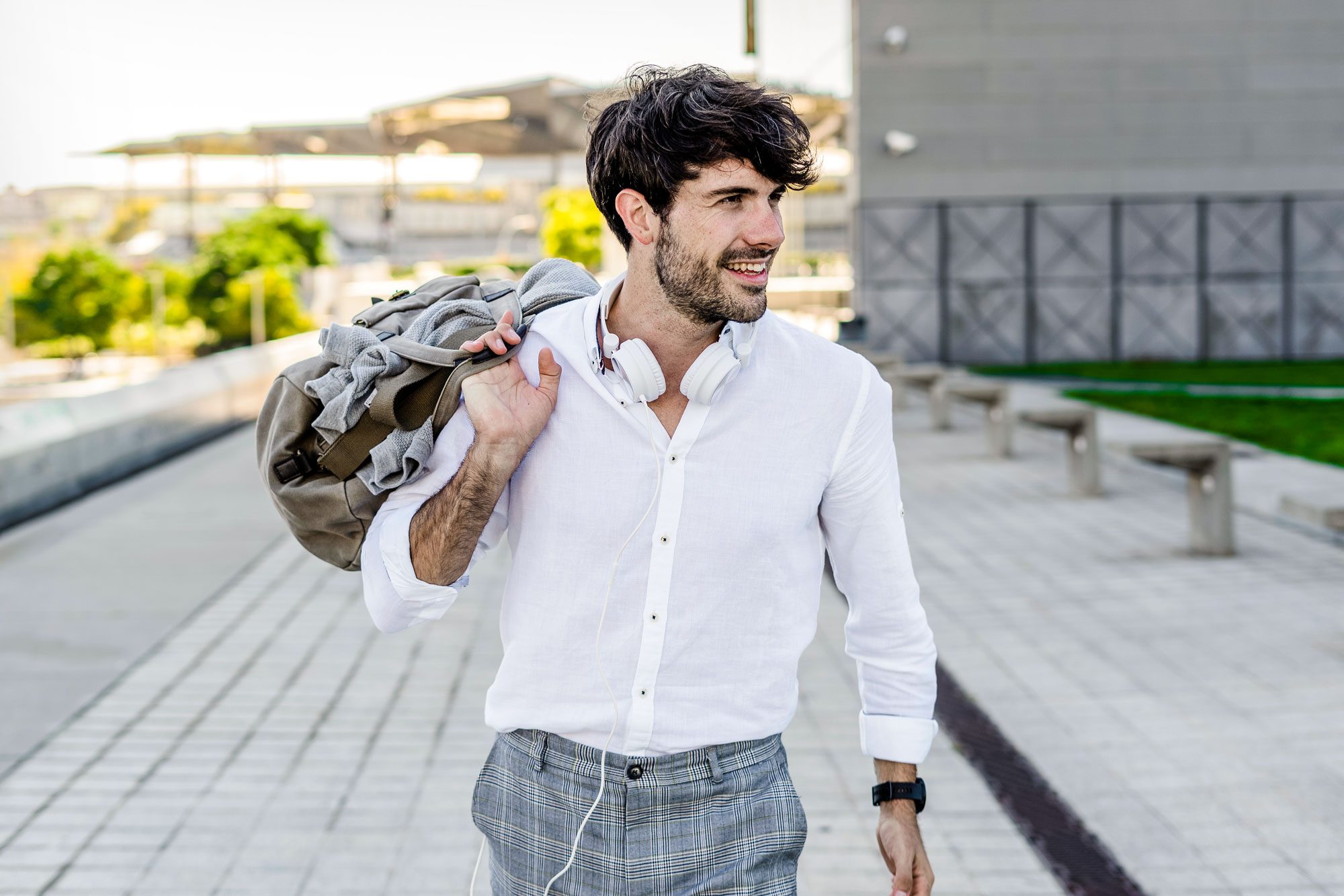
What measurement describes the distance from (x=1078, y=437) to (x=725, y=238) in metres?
8.95

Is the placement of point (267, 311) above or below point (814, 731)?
above

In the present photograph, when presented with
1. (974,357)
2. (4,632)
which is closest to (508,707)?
(4,632)

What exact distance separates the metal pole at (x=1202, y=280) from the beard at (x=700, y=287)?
21796mm

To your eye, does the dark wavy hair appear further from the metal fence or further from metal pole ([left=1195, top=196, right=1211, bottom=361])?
metal pole ([left=1195, top=196, right=1211, bottom=361])

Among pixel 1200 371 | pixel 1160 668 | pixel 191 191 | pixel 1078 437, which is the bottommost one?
pixel 1160 668

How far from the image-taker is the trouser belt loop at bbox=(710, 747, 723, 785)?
2.05 m

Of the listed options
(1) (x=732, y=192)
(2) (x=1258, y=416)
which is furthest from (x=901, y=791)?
(2) (x=1258, y=416)

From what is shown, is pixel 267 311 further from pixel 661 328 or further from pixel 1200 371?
pixel 661 328

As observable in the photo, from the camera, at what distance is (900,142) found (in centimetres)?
2133

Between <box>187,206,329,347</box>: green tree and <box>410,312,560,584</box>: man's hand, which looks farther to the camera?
<box>187,206,329,347</box>: green tree

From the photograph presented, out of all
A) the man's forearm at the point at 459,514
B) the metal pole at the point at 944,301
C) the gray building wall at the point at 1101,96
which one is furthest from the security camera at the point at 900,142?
the man's forearm at the point at 459,514

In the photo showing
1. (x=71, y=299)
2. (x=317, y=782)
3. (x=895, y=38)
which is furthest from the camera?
(x=71, y=299)

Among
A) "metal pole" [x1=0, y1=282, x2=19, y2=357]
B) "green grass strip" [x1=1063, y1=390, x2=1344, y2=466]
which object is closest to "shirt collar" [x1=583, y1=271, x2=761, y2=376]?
"green grass strip" [x1=1063, y1=390, x2=1344, y2=466]

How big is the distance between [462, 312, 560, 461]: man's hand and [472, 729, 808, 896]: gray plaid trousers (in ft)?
1.60
